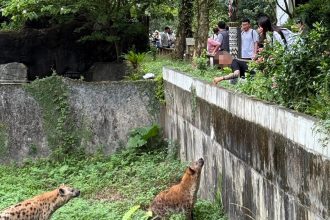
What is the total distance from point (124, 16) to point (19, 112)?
6.83m

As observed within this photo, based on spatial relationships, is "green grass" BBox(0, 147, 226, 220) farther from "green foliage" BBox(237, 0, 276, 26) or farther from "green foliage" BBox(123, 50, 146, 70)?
"green foliage" BBox(237, 0, 276, 26)

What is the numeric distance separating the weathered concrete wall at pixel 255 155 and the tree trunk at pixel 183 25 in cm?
757

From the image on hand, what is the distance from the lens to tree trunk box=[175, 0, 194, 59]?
62.3 feet

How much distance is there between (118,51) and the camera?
2166 cm

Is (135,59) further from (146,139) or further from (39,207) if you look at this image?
(39,207)

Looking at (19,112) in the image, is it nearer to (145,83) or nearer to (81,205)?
(145,83)

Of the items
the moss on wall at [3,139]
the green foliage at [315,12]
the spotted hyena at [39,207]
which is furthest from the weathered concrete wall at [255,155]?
the moss on wall at [3,139]

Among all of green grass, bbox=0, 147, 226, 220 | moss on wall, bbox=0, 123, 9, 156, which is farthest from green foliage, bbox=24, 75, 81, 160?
moss on wall, bbox=0, 123, 9, 156

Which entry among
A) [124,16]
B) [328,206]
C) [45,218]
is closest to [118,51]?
[124,16]

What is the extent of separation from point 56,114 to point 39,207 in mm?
5760

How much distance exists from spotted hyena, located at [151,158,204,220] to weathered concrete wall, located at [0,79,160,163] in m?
6.36

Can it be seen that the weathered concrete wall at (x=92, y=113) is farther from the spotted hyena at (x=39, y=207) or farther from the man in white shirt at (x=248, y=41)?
the spotted hyena at (x=39, y=207)

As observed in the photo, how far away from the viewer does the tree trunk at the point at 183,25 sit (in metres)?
19.0

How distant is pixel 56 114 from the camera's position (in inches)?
606
